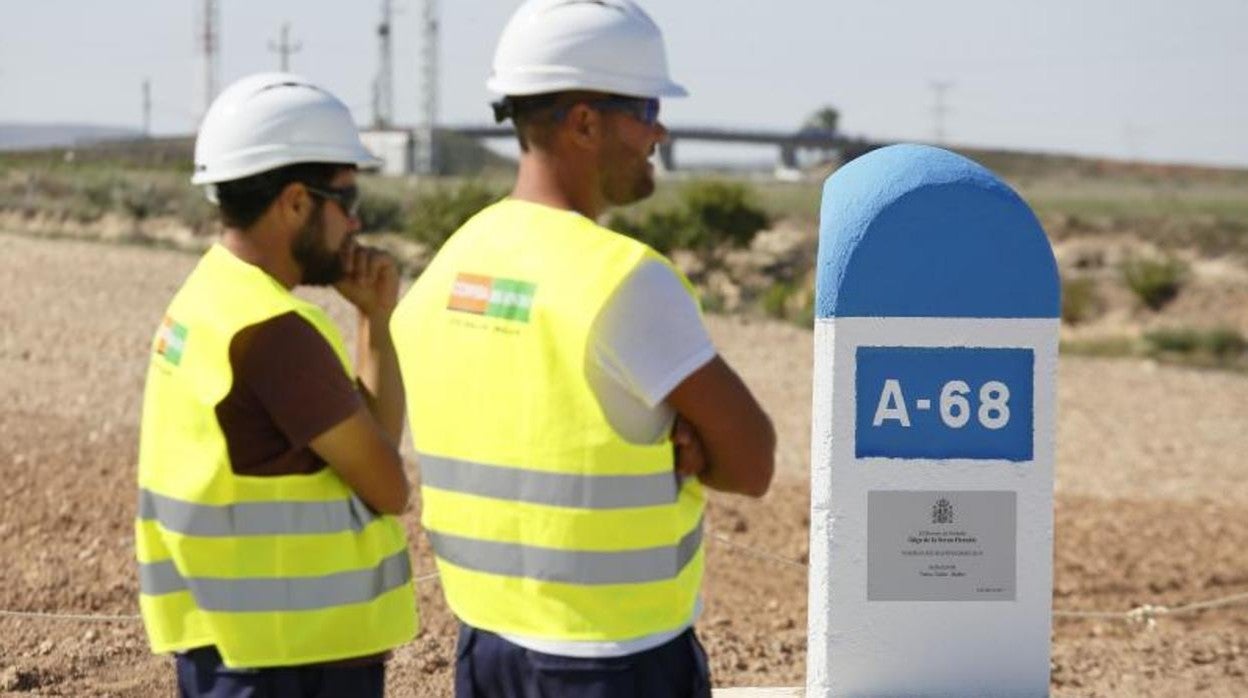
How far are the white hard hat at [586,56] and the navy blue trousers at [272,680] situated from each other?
113 centimetres

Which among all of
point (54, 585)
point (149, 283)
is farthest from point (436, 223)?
point (54, 585)

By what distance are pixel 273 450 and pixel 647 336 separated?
815 mm

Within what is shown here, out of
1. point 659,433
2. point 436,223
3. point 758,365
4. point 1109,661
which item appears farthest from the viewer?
point 436,223

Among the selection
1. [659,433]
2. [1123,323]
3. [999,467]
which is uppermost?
[659,433]

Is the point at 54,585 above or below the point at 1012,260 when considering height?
below

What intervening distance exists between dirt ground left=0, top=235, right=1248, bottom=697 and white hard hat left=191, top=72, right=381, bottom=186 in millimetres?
3781

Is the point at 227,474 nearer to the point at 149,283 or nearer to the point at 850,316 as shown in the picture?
the point at 850,316

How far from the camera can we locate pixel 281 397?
3.89 meters

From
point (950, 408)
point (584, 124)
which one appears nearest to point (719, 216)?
point (950, 408)

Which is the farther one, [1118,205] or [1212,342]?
[1118,205]

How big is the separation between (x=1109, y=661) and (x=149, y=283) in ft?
49.9

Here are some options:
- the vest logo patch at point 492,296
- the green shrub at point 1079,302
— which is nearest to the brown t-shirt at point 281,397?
the vest logo patch at point 492,296

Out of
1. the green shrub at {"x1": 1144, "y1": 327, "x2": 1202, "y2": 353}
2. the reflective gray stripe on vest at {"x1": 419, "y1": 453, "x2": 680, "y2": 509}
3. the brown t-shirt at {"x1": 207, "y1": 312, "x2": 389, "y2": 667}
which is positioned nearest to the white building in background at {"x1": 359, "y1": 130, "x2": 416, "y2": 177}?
the green shrub at {"x1": 1144, "y1": 327, "x2": 1202, "y2": 353}

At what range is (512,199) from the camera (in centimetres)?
386
